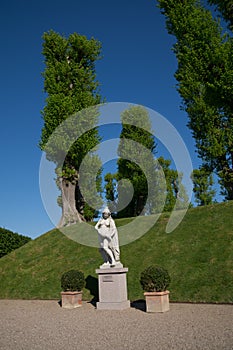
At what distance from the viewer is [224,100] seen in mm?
19672

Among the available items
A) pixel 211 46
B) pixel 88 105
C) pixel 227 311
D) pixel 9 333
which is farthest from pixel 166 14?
pixel 9 333

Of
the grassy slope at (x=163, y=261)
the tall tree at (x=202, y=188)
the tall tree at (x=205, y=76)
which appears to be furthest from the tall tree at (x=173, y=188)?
the grassy slope at (x=163, y=261)

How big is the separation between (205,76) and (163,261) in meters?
11.6

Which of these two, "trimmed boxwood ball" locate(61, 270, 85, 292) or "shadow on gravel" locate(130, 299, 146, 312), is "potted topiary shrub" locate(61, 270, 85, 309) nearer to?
"trimmed boxwood ball" locate(61, 270, 85, 292)

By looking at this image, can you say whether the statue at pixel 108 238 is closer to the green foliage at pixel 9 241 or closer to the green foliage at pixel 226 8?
the green foliage at pixel 9 241

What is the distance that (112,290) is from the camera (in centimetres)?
1235

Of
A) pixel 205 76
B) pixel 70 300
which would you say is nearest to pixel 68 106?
pixel 205 76

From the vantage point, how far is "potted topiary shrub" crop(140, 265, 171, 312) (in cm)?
1087

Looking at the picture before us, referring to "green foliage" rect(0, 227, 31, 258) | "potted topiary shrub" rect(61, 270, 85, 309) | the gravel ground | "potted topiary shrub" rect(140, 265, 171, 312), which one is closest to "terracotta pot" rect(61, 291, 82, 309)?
"potted topiary shrub" rect(61, 270, 85, 309)

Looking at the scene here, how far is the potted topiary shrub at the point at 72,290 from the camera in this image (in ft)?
42.0

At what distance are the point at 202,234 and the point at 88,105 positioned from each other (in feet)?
38.7

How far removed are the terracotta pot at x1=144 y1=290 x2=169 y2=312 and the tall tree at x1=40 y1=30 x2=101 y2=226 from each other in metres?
13.1

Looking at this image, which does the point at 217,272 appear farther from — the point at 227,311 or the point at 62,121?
the point at 62,121

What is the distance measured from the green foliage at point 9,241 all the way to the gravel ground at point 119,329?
11940 millimetres
